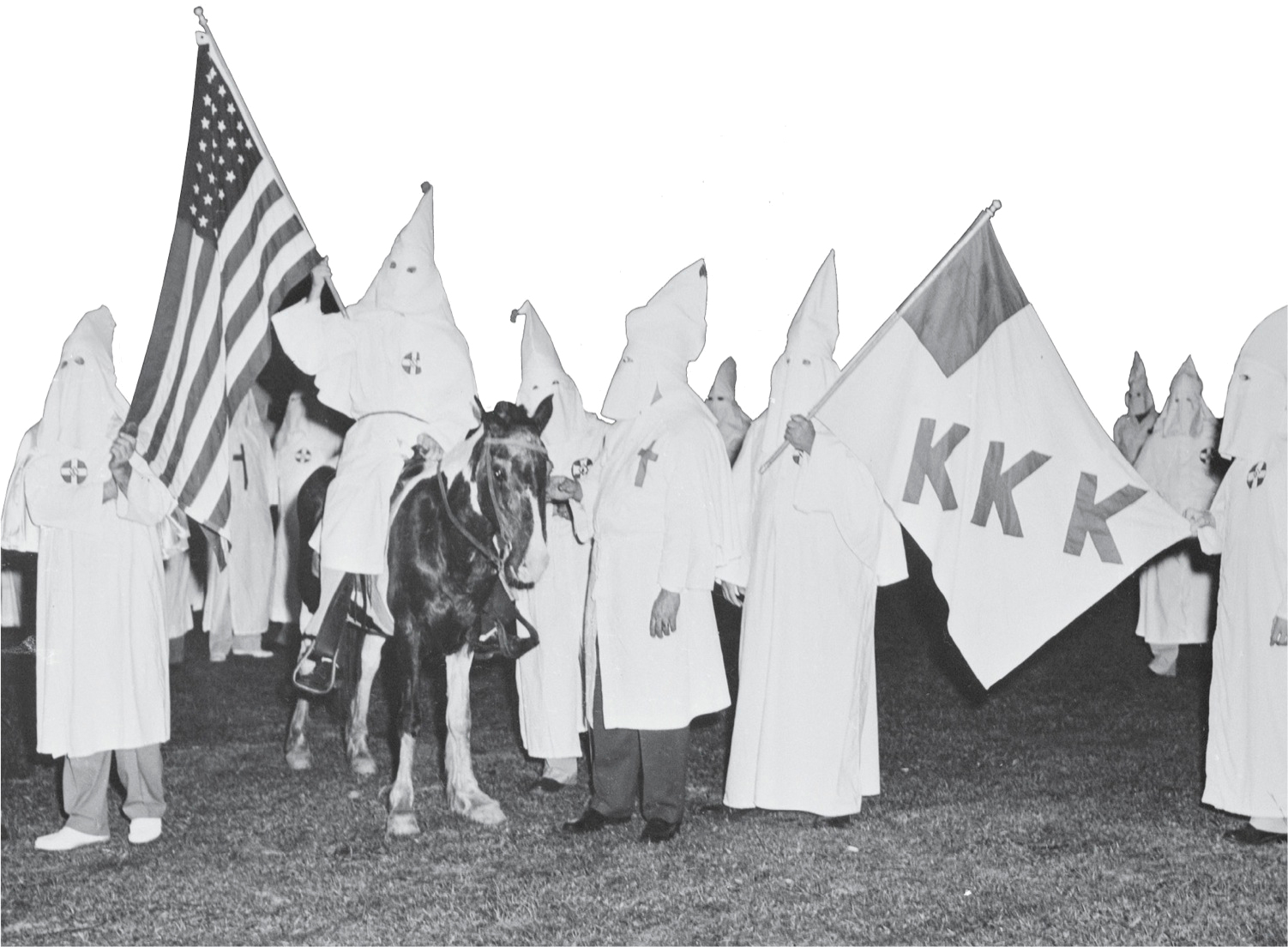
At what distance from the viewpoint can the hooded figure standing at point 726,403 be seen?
570 inches

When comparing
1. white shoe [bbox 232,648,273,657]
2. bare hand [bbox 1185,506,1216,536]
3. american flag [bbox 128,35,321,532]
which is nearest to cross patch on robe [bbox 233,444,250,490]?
white shoe [bbox 232,648,273,657]

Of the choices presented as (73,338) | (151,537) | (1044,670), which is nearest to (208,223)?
(73,338)

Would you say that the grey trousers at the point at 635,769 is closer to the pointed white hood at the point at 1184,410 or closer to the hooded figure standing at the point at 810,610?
the hooded figure standing at the point at 810,610

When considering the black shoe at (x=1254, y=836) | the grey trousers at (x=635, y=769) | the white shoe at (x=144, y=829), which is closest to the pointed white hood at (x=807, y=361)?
the grey trousers at (x=635, y=769)

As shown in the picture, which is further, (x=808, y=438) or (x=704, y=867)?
(x=808, y=438)

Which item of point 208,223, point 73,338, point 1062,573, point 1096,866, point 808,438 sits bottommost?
point 1096,866

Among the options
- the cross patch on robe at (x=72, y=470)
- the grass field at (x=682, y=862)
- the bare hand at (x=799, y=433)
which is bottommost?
the grass field at (x=682, y=862)

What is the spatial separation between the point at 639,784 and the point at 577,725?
0.85 meters

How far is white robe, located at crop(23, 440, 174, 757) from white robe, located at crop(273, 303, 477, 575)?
4.04ft

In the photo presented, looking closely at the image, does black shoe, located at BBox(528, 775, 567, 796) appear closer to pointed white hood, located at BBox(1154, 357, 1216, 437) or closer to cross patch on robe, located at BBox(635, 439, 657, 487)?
cross patch on robe, located at BBox(635, 439, 657, 487)

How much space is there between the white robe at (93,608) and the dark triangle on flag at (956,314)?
3963 millimetres

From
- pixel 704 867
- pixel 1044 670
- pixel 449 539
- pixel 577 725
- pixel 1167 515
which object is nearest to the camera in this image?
pixel 704 867

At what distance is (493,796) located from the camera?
353 inches

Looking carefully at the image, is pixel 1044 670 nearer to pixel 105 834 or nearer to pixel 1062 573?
pixel 1062 573
